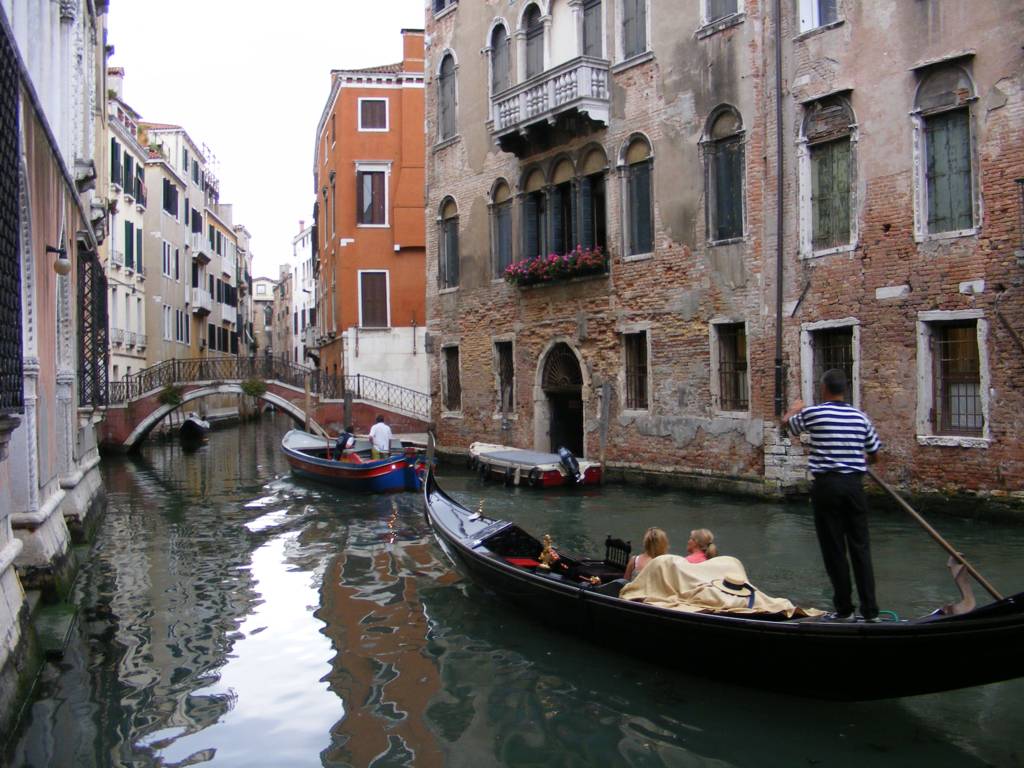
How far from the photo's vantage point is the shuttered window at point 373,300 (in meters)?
25.3

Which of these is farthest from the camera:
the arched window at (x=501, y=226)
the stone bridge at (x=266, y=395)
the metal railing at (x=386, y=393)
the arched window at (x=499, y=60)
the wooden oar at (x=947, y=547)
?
the metal railing at (x=386, y=393)

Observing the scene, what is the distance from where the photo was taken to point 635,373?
48.6 ft

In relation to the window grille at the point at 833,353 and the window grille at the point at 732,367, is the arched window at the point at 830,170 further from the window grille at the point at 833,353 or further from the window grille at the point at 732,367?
the window grille at the point at 732,367

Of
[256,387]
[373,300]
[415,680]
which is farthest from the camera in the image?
[373,300]

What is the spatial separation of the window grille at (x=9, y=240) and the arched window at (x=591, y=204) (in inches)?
437

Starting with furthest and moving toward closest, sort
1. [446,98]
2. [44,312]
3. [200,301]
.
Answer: [200,301] < [446,98] < [44,312]

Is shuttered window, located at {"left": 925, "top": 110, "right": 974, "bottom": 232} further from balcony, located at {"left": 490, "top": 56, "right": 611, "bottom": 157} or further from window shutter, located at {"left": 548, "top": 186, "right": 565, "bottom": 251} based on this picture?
window shutter, located at {"left": 548, "top": 186, "right": 565, "bottom": 251}

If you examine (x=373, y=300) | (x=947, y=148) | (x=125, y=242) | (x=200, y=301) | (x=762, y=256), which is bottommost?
(x=762, y=256)

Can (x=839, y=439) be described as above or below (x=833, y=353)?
below

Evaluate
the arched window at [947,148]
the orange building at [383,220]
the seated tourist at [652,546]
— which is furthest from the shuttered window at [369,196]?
the seated tourist at [652,546]

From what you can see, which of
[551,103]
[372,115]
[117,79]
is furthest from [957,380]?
[117,79]

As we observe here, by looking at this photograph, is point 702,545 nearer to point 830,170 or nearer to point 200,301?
point 830,170

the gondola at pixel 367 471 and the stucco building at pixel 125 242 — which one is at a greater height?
the stucco building at pixel 125 242

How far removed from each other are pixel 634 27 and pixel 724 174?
285cm
